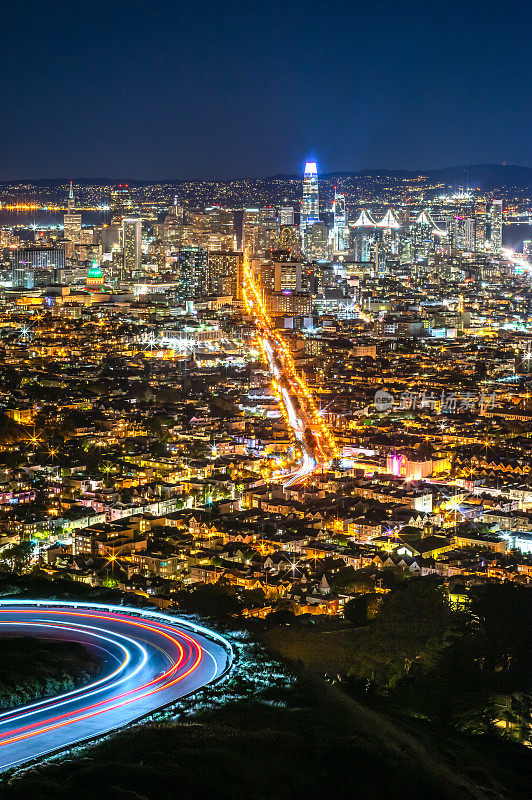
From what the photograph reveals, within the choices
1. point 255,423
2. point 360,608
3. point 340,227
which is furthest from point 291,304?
point 360,608

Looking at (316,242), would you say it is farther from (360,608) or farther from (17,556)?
(360,608)

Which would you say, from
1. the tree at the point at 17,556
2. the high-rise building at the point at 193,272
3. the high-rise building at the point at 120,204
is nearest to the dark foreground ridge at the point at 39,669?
the tree at the point at 17,556

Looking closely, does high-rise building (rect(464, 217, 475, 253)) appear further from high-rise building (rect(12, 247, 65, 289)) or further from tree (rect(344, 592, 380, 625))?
tree (rect(344, 592, 380, 625))

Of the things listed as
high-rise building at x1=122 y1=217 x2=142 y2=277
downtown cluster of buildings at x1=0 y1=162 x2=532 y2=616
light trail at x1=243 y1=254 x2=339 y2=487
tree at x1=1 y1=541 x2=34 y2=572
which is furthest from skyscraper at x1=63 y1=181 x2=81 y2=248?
tree at x1=1 y1=541 x2=34 y2=572

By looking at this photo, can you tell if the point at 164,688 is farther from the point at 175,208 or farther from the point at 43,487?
the point at 175,208

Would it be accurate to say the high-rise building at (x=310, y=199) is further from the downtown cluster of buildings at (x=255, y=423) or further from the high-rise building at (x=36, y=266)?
the high-rise building at (x=36, y=266)

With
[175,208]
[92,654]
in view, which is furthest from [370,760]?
[175,208]
